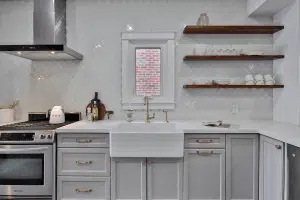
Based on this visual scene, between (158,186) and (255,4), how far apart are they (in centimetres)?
232

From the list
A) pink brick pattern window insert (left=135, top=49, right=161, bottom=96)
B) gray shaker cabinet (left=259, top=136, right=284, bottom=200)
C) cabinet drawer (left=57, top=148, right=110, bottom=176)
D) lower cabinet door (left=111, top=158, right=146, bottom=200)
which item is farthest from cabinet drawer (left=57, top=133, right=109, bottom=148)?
gray shaker cabinet (left=259, top=136, right=284, bottom=200)

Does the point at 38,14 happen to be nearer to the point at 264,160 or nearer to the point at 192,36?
the point at 192,36

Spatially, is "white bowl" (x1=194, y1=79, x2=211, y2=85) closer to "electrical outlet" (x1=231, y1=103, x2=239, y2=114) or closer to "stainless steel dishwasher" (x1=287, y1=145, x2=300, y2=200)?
"electrical outlet" (x1=231, y1=103, x2=239, y2=114)

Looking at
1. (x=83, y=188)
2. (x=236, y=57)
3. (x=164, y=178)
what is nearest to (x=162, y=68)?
(x=236, y=57)

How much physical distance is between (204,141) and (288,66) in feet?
4.41

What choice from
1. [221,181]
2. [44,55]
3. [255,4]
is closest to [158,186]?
Result: [221,181]

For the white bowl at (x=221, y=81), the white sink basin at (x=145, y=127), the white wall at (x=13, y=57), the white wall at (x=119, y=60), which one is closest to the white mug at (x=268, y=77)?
the white wall at (x=119, y=60)

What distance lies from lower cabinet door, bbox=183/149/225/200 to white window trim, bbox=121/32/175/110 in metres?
0.89

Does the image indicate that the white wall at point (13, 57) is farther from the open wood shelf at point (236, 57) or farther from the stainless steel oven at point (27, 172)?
the open wood shelf at point (236, 57)

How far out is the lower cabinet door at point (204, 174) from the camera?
2.45 metres

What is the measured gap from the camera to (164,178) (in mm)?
2461

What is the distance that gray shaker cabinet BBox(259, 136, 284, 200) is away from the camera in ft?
6.49

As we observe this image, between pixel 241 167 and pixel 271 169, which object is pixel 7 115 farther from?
pixel 271 169

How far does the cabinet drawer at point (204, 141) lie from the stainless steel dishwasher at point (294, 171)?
0.67 metres
